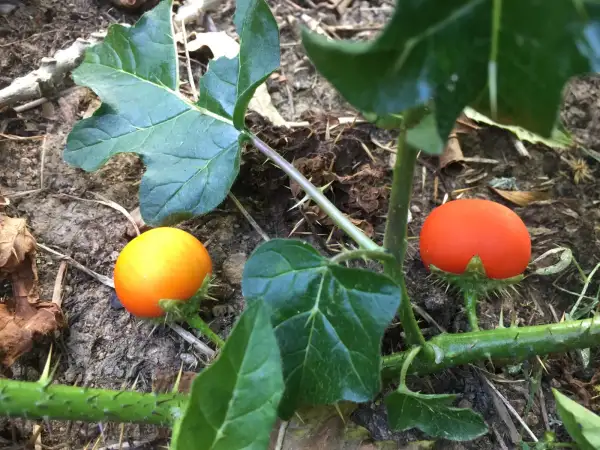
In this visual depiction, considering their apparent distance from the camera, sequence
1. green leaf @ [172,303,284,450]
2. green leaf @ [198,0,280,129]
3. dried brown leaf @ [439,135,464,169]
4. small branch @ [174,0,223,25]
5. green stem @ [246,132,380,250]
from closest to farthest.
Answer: green leaf @ [172,303,284,450] < green stem @ [246,132,380,250] < green leaf @ [198,0,280,129] < dried brown leaf @ [439,135,464,169] < small branch @ [174,0,223,25]

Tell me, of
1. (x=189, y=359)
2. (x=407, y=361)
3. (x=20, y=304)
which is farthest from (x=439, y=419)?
(x=20, y=304)

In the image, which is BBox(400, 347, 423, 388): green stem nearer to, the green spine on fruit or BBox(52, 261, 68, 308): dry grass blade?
the green spine on fruit

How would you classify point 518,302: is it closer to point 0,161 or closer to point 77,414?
point 77,414

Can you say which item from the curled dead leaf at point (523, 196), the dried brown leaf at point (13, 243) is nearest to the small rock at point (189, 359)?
the dried brown leaf at point (13, 243)

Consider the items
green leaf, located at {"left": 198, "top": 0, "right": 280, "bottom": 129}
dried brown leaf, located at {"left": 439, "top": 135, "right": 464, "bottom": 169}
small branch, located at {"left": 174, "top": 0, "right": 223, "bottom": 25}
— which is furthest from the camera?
small branch, located at {"left": 174, "top": 0, "right": 223, "bottom": 25}

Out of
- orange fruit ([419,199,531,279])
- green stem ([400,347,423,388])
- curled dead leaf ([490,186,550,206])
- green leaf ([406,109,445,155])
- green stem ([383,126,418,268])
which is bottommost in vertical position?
green stem ([400,347,423,388])

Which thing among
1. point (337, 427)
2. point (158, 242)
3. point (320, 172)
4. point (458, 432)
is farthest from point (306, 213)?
point (458, 432)

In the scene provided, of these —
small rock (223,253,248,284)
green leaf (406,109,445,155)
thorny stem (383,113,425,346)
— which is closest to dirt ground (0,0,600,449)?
small rock (223,253,248,284)
